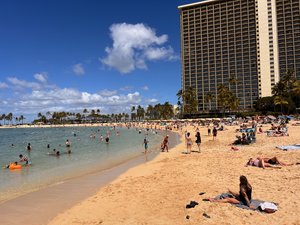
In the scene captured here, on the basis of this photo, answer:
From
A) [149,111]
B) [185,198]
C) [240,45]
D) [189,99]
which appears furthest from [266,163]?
[149,111]

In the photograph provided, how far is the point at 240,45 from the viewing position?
134875mm

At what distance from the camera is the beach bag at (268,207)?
25.5ft

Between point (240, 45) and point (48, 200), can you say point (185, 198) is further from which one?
point (240, 45)

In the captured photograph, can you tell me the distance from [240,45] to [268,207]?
5389 inches

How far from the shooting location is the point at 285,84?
84.6 metres

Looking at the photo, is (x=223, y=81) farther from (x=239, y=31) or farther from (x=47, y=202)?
(x=47, y=202)

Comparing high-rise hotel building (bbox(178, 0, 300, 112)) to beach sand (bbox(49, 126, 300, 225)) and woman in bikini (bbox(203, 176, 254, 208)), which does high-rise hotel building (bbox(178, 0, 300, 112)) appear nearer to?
beach sand (bbox(49, 126, 300, 225))

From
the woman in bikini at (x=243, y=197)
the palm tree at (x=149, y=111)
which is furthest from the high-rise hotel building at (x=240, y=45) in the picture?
the woman in bikini at (x=243, y=197)

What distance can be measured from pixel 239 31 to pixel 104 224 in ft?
460

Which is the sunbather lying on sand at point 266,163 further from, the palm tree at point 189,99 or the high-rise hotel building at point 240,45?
the high-rise hotel building at point 240,45

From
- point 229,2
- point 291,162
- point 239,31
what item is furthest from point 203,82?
point 291,162

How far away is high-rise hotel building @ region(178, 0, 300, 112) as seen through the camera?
127000 mm

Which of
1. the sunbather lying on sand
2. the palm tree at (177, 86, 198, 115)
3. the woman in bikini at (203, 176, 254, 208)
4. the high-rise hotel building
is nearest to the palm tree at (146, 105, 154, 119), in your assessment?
the high-rise hotel building

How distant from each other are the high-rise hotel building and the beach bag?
117956mm
